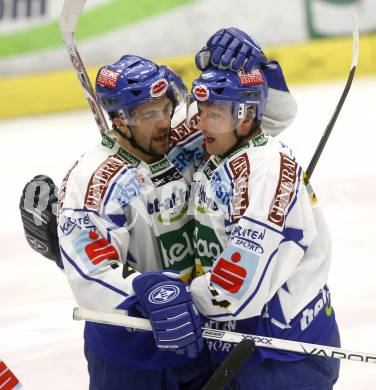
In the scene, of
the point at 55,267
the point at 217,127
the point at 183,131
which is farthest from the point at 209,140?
the point at 55,267

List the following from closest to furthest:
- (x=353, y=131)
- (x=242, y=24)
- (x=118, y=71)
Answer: (x=118, y=71) → (x=353, y=131) → (x=242, y=24)

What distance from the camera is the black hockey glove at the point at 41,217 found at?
8.30ft

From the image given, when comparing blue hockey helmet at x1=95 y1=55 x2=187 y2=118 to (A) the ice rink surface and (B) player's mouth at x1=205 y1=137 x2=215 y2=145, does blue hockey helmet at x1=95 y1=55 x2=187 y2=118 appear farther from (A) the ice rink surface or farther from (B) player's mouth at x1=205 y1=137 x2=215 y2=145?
(A) the ice rink surface

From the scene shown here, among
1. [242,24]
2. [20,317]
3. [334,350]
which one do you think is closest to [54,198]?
[334,350]

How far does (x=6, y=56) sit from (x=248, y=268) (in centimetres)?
623

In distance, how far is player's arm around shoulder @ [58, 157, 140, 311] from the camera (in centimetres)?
224

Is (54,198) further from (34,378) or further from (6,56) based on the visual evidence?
(6,56)

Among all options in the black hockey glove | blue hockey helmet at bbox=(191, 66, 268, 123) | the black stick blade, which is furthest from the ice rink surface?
blue hockey helmet at bbox=(191, 66, 268, 123)

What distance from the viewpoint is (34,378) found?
11.3 feet

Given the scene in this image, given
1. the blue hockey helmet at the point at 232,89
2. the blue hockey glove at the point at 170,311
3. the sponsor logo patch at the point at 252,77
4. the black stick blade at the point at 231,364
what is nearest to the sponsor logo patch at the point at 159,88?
A: the blue hockey helmet at the point at 232,89

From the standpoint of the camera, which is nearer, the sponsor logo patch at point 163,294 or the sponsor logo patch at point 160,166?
the sponsor logo patch at point 163,294

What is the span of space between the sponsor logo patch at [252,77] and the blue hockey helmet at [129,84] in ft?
0.69

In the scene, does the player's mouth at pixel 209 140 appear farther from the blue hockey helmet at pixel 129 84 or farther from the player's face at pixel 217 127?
the blue hockey helmet at pixel 129 84

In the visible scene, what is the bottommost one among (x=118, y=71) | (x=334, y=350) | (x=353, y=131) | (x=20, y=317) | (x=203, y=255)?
(x=353, y=131)
